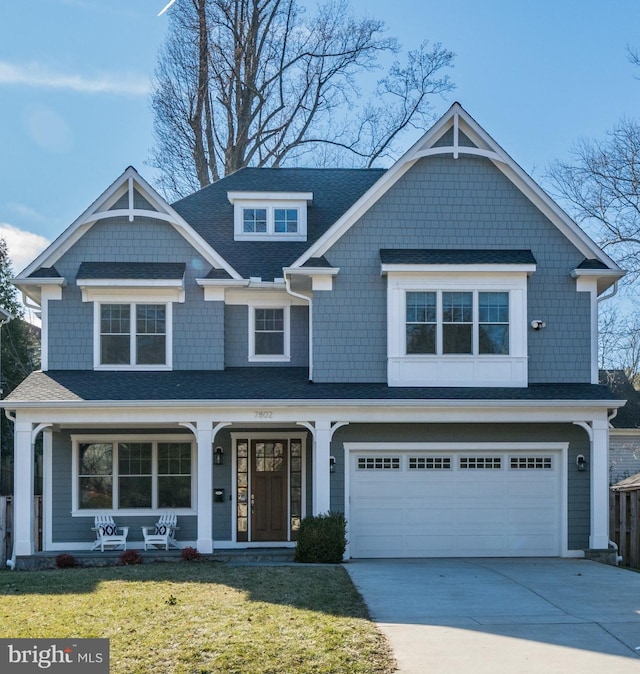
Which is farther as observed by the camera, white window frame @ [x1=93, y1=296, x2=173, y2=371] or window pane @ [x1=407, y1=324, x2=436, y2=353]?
white window frame @ [x1=93, y1=296, x2=173, y2=371]

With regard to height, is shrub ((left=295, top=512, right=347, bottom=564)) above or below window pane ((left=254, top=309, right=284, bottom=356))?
below

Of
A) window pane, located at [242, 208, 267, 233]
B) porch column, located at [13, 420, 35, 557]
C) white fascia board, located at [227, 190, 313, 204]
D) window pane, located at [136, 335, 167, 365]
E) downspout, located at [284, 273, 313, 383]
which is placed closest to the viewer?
porch column, located at [13, 420, 35, 557]

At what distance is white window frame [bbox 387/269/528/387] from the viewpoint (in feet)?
60.5

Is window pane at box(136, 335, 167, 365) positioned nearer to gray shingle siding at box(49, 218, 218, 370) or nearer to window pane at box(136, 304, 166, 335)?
window pane at box(136, 304, 166, 335)

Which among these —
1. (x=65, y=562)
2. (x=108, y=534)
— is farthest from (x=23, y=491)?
(x=108, y=534)

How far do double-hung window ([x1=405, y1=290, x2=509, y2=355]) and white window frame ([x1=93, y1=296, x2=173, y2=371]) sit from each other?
4762 mm

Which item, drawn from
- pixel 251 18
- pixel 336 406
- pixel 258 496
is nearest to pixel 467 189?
pixel 336 406

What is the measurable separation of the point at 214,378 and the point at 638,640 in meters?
10.7

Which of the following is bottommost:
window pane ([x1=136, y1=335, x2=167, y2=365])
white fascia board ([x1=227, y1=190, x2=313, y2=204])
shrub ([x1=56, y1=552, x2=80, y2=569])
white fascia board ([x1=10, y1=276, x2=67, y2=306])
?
shrub ([x1=56, y1=552, x2=80, y2=569])

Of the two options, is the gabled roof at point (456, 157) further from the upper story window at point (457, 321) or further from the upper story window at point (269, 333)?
the upper story window at point (269, 333)

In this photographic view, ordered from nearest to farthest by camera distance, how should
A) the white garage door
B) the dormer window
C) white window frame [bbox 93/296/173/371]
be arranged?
the white garage door, white window frame [bbox 93/296/173/371], the dormer window

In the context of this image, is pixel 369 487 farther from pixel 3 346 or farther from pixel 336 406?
pixel 3 346

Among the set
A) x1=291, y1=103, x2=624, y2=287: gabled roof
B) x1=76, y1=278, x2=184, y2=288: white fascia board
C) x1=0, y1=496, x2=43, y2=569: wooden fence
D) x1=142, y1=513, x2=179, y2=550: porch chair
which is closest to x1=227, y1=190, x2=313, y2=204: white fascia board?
x1=291, y1=103, x2=624, y2=287: gabled roof

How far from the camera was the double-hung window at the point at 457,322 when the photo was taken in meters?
18.5
